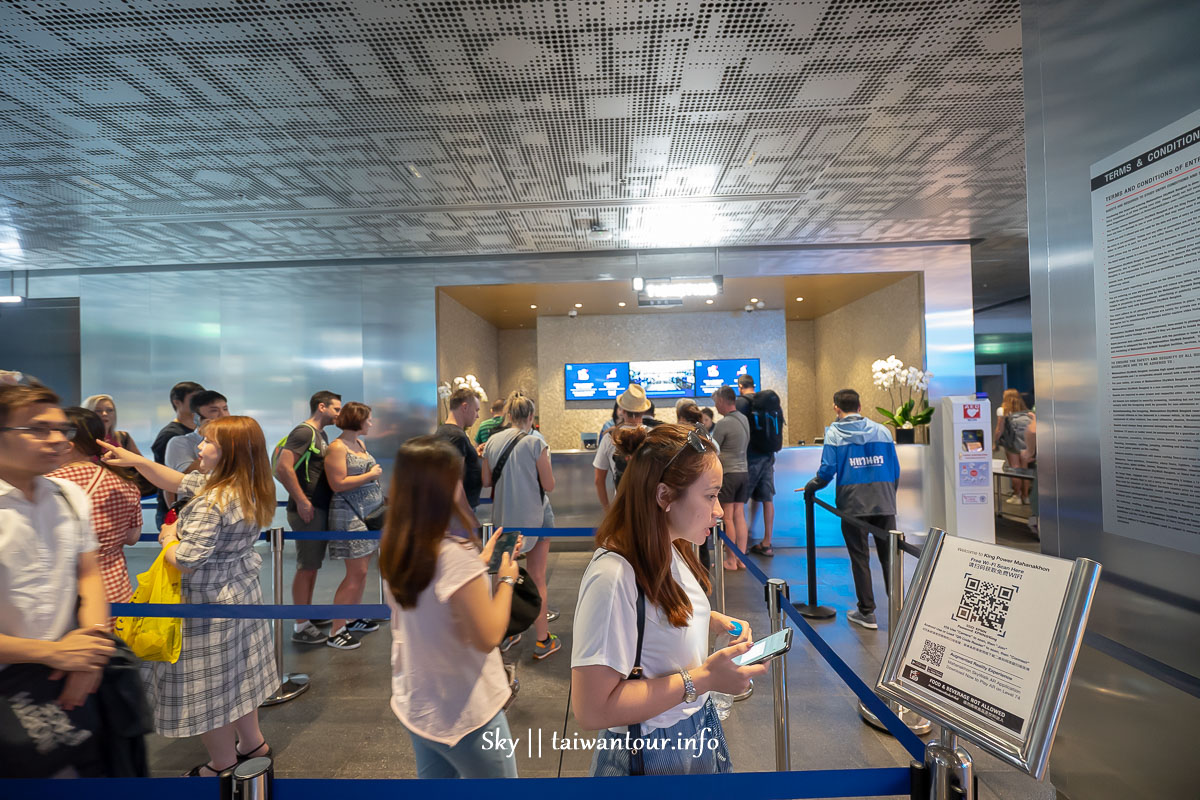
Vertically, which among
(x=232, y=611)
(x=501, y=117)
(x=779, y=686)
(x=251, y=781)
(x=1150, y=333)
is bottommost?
(x=779, y=686)

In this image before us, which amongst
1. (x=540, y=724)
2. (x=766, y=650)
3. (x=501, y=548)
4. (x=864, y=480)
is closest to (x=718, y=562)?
(x=540, y=724)

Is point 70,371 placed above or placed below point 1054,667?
above

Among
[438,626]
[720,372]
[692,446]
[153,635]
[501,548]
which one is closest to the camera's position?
[692,446]

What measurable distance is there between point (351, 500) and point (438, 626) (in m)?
2.76

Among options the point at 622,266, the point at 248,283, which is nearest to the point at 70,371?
the point at 248,283

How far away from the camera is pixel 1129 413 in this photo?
6.23ft

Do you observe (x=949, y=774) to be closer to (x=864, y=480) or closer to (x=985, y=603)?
(x=985, y=603)

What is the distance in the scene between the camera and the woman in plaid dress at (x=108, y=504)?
2.44 meters

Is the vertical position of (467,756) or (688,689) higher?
(688,689)

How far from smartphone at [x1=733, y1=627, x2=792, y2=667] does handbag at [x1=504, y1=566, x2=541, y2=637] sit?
36.2 inches

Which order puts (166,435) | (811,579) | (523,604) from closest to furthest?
(523,604)
(811,579)
(166,435)

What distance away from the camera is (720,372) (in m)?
10.6

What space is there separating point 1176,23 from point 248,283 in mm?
8975

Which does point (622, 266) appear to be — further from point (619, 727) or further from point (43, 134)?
point (619, 727)
